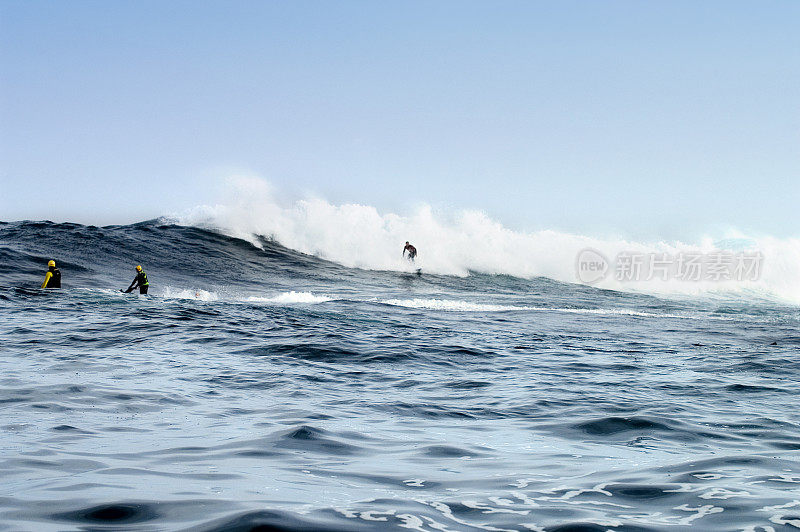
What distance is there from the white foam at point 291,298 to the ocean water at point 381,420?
2391 mm

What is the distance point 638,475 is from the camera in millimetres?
4406

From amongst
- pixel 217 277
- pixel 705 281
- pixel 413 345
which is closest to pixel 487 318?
pixel 413 345

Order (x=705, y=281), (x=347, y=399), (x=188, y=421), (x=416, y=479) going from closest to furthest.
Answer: (x=416, y=479)
(x=188, y=421)
(x=347, y=399)
(x=705, y=281)

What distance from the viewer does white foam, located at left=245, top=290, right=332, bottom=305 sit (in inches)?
790

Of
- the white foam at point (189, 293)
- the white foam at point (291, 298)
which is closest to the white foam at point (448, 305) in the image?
the white foam at point (291, 298)

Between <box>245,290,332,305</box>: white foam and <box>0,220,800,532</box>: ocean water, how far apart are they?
239 cm

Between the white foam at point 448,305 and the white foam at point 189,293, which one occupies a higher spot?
the white foam at point 448,305

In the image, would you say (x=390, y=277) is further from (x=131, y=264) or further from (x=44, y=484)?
(x=44, y=484)

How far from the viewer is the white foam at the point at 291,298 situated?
65.8ft

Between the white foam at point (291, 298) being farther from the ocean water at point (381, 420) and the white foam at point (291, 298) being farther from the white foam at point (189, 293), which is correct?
the ocean water at point (381, 420)

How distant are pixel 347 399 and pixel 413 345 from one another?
15.5ft

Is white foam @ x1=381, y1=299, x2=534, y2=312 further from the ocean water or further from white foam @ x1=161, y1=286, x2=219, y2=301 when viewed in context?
white foam @ x1=161, y1=286, x2=219, y2=301

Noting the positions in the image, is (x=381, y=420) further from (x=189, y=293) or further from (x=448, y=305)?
(x=189, y=293)

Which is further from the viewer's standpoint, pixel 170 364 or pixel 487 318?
pixel 487 318
